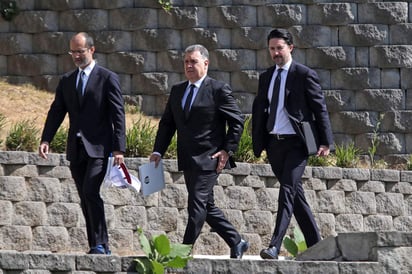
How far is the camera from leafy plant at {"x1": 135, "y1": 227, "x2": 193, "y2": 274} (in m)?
11.0

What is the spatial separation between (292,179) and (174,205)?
3.82 metres

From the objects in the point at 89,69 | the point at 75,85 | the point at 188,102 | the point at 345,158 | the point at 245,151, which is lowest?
the point at 345,158

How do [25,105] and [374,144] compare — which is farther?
[374,144]

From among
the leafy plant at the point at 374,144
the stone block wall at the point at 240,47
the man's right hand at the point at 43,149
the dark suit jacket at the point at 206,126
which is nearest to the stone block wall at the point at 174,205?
the leafy plant at the point at 374,144

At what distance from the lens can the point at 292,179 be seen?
11812mm

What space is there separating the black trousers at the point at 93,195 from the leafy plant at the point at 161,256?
0.77 m

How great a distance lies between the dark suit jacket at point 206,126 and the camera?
1188cm

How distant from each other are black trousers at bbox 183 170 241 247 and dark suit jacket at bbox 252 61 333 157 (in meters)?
0.58

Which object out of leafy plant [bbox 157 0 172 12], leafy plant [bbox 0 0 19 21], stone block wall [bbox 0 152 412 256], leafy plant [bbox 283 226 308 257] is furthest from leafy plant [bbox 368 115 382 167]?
leafy plant [bbox 283 226 308 257]

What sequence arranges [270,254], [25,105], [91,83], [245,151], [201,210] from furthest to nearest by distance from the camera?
[25,105] < [245,151] < [91,83] < [201,210] < [270,254]

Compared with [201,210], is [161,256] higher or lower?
lower

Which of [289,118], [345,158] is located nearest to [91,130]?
[289,118]

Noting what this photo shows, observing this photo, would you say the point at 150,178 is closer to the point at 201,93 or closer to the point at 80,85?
the point at 201,93

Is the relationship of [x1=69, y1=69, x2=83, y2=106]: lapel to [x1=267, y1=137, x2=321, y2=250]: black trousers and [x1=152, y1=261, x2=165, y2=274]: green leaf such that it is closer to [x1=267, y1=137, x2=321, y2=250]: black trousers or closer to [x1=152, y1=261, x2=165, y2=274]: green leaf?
[x1=267, y1=137, x2=321, y2=250]: black trousers
